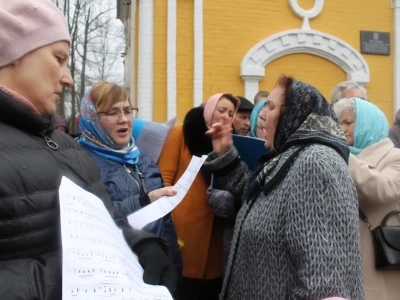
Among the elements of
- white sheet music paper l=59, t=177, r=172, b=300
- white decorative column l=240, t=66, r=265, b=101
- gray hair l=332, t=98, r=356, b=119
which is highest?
white decorative column l=240, t=66, r=265, b=101

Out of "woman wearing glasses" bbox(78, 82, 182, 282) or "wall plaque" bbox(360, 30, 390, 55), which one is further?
"wall plaque" bbox(360, 30, 390, 55)

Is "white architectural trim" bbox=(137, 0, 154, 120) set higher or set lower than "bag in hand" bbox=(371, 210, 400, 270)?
higher

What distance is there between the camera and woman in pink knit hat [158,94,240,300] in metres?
2.93

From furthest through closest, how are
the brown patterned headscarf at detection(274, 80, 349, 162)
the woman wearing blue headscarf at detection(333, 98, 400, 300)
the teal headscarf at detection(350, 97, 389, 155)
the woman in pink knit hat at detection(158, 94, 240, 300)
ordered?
the woman in pink knit hat at detection(158, 94, 240, 300) < the teal headscarf at detection(350, 97, 389, 155) < the woman wearing blue headscarf at detection(333, 98, 400, 300) < the brown patterned headscarf at detection(274, 80, 349, 162)

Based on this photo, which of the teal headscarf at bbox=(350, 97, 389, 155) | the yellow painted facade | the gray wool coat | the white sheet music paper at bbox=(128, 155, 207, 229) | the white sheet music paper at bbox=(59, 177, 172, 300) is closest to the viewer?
the white sheet music paper at bbox=(59, 177, 172, 300)

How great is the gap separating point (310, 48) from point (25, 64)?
7900mm

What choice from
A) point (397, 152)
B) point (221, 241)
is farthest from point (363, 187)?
point (221, 241)

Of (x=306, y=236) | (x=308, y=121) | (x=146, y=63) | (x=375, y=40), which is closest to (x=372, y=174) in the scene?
(x=308, y=121)

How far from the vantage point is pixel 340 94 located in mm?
4156

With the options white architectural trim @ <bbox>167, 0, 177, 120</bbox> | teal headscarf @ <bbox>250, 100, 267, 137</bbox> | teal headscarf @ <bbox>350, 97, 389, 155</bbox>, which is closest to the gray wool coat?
teal headscarf @ <bbox>350, 97, 389, 155</bbox>

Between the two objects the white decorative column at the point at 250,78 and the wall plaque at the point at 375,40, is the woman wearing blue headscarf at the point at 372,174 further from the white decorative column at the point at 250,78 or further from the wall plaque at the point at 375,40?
the wall plaque at the point at 375,40

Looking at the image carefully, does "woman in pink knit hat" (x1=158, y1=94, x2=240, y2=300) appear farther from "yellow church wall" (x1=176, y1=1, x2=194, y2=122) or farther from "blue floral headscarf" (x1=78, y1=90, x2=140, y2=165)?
"yellow church wall" (x1=176, y1=1, x2=194, y2=122)

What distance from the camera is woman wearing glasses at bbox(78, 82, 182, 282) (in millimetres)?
2424

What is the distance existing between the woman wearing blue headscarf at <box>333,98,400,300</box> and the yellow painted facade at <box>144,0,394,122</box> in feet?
18.6
